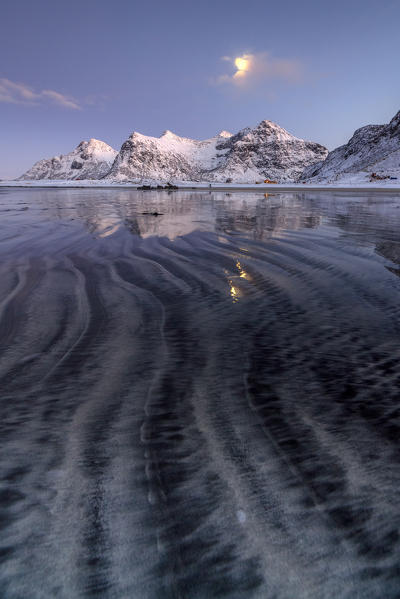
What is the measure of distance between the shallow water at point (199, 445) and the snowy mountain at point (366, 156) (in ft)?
344

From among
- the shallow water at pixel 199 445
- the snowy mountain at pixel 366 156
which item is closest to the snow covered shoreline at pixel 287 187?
the snowy mountain at pixel 366 156

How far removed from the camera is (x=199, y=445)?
1223mm

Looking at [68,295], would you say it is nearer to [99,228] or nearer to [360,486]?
[360,486]

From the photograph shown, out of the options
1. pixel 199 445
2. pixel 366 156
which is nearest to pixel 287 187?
pixel 199 445

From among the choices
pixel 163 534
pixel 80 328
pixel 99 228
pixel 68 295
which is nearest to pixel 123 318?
pixel 80 328

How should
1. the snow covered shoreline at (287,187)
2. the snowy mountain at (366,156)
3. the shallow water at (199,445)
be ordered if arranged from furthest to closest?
1. the snowy mountain at (366,156)
2. the snow covered shoreline at (287,187)
3. the shallow water at (199,445)

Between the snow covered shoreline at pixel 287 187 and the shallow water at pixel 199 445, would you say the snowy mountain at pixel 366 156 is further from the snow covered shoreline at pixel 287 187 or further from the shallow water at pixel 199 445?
the shallow water at pixel 199 445

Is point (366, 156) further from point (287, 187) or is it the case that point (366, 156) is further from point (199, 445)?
point (199, 445)

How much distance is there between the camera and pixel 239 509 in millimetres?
960

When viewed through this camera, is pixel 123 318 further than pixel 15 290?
No

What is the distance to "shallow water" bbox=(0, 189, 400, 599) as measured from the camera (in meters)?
0.81

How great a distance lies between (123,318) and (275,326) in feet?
4.03

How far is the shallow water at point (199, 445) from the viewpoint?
2.65 feet

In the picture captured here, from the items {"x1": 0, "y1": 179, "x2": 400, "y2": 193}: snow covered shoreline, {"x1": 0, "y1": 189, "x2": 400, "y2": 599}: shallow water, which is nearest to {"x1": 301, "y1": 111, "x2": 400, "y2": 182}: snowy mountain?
{"x1": 0, "y1": 179, "x2": 400, "y2": 193}: snow covered shoreline
